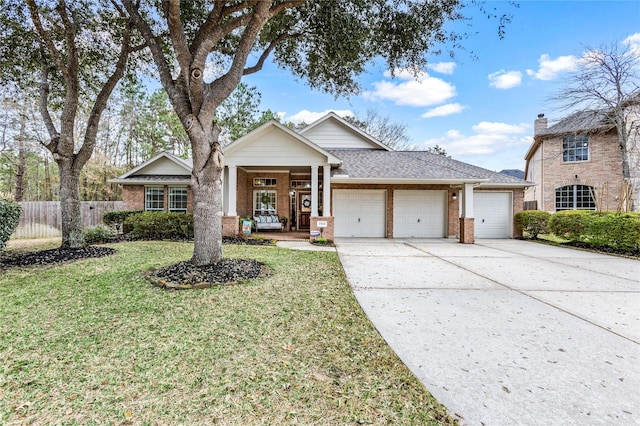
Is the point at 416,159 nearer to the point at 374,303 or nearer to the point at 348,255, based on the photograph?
the point at 348,255

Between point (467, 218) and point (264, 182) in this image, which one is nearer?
point (467, 218)

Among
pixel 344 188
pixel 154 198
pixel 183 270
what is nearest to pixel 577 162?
pixel 344 188

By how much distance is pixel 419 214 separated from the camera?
1359cm

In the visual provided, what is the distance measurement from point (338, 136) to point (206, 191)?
1162 centimetres

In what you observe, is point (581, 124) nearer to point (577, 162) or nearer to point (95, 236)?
point (577, 162)

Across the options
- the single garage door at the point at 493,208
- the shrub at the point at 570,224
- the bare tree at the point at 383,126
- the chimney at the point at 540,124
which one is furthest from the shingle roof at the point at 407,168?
the bare tree at the point at 383,126

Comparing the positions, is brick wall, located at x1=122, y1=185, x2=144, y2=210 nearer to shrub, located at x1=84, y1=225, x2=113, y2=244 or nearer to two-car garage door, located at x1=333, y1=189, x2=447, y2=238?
shrub, located at x1=84, y1=225, x2=113, y2=244

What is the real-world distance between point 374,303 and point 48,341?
4.06 metres

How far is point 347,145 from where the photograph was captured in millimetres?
16156

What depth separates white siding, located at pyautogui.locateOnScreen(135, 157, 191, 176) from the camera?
14.4m

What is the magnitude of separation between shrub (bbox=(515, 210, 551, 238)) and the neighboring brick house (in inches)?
214

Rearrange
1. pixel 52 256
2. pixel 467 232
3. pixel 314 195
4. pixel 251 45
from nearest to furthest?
pixel 251 45, pixel 52 256, pixel 314 195, pixel 467 232

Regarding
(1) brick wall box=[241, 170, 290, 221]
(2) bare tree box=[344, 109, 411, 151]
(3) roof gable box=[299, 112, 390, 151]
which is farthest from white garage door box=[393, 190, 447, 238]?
(2) bare tree box=[344, 109, 411, 151]

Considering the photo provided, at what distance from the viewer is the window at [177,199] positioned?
14.5m
